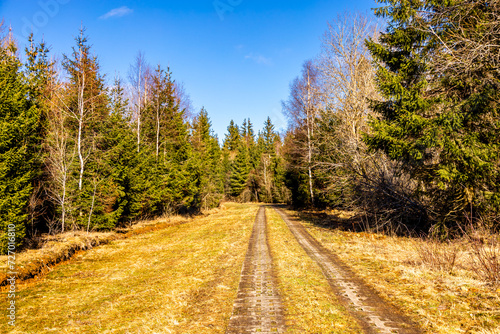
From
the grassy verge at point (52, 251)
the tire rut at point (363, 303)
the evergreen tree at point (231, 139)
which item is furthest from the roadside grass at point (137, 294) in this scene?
the evergreen tree at point (231, 139)

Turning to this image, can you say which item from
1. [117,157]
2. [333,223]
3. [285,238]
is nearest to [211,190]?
[117,157]

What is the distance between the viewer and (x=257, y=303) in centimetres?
532

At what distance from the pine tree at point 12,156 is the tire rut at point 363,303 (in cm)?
1142

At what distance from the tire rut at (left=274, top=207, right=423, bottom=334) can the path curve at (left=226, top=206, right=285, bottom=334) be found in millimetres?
1450

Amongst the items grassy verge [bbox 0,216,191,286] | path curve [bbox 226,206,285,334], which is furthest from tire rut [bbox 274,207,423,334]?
grassy verge [bbox 0,216,191,286]

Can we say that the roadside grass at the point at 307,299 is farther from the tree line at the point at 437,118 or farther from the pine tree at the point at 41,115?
the pine tree at the point at 41,115

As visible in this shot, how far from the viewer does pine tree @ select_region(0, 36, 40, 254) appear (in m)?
9.70

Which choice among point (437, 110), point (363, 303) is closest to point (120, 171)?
point (363, 303)

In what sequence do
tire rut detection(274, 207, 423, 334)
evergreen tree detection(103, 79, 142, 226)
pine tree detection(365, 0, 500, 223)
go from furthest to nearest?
evergreen tree detection(103, 79, 142, 226), pine tree detection(365, 0, 500, 223), tire rut detection(274, 207, 423, 334)

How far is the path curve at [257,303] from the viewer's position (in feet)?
14.3

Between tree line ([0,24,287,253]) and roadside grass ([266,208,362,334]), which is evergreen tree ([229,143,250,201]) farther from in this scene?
roadside grass ([266,208,362,334])

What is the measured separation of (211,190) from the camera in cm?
3356

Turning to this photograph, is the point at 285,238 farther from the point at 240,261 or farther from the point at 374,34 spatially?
the point at 374,34

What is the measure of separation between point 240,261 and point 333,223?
10.1 m
